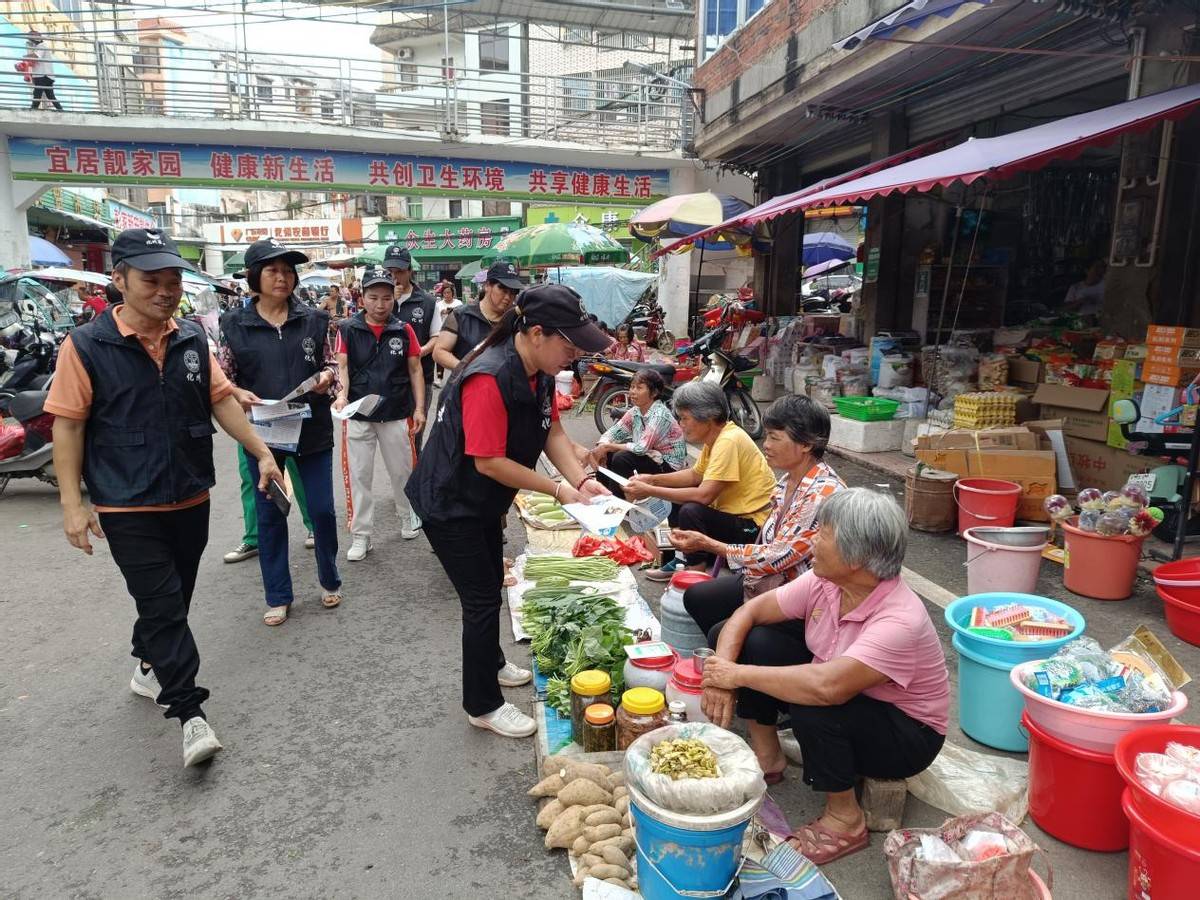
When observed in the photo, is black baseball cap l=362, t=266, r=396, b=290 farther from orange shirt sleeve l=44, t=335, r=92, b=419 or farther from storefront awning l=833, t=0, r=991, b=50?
storefront awning l=833, t=0, r=991, b=50

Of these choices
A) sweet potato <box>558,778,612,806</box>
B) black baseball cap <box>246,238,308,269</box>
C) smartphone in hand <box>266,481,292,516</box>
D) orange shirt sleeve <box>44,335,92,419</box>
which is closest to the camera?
sweet potato <box>558,778,612,806</box>

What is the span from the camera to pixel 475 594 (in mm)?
3021

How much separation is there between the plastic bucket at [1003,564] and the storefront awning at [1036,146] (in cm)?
240

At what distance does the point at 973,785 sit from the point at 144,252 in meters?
3.55

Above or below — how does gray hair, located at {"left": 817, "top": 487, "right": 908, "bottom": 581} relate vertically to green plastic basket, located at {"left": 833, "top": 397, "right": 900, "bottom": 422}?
above

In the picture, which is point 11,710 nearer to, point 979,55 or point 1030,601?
point 1030,601

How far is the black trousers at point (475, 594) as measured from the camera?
2.97 metres

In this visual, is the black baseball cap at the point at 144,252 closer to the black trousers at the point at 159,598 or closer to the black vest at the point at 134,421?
the black vest at the point at 134,421

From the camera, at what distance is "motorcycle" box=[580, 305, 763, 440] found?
28.7 ft

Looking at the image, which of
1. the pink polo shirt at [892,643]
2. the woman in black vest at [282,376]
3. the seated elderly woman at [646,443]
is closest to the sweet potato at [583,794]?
the pink polo shirt at [892,643]

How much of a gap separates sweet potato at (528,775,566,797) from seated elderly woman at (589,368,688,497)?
2609 millimetres

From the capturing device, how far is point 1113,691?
7.77 ft

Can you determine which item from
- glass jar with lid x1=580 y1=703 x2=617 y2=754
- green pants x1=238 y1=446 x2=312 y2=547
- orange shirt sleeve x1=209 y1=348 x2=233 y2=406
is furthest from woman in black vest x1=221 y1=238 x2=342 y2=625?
glass jar with lid x1=580 y1=703 x2=617 y2=754

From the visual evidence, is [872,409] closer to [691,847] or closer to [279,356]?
[279,356]
